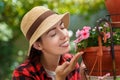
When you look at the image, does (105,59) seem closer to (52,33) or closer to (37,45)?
(52,33)

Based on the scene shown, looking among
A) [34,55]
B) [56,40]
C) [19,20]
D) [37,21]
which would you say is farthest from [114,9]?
[19,20]

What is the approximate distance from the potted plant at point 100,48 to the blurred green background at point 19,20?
505 cm

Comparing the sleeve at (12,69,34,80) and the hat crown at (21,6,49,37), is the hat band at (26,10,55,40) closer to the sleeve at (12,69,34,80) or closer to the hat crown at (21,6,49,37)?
the hat crown at (21,6,49,37)

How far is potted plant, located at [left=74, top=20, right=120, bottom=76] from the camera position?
2027 mm

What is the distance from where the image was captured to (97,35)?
2062 mm

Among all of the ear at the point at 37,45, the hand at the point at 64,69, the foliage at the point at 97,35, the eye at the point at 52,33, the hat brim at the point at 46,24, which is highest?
the hat brim at the point at 46,24

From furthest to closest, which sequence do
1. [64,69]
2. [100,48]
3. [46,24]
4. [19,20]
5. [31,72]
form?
[19,20] → [31,72] → [46,24] → [64,69] → [100,48]

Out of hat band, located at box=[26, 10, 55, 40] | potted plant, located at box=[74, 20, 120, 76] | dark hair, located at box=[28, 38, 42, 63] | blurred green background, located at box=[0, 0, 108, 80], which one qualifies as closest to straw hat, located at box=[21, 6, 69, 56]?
hat band, located at box=[26, 10, 55, 40]

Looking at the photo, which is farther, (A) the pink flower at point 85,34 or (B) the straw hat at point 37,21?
(B) the straw hat at point 37,21

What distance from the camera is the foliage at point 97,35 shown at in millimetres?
2031

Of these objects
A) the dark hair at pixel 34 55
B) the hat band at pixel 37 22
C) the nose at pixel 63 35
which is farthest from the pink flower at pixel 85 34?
the dark hair at pixel 34 55

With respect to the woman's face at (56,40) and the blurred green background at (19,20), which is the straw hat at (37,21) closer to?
the woman's face at (56,40)

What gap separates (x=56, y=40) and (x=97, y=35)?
0.82ft

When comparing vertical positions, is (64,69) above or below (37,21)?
below
